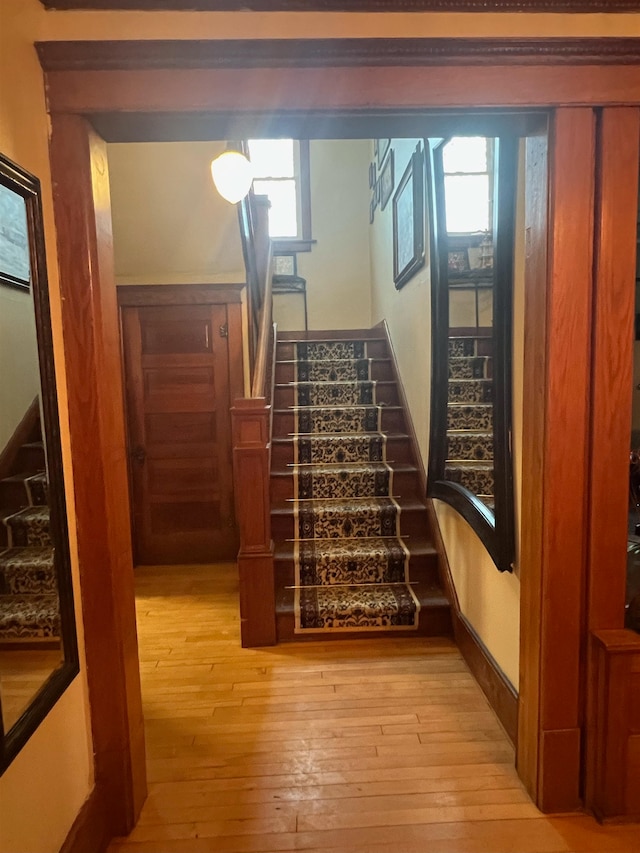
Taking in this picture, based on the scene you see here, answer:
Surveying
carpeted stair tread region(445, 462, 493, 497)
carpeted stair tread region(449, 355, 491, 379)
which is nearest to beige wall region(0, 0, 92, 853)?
carpeted stair tread region(445, 462, 493, 497)

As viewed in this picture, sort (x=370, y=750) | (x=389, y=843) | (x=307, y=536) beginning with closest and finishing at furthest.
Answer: (x=389, y=843), (x=370, y=750), (x=307, y=536)

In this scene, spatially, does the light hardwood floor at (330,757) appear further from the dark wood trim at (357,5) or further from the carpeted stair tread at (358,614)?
the dark wood trim at (357,5)

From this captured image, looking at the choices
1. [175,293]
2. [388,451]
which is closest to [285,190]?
[175,293]

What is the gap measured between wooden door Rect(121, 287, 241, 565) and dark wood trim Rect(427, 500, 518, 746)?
1.70m

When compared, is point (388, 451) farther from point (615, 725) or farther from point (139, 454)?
point (615, 725)

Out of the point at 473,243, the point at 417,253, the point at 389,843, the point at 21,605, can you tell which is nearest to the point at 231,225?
the point at 417,253

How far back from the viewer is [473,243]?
336 centimetres

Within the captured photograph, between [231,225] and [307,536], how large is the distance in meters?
2.29

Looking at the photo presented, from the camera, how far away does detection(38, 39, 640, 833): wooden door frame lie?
1437 millimetres

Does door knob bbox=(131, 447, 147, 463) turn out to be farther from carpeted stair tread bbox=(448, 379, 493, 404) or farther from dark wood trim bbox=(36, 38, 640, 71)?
dark wood trim bbox=(36, 38, 640, 71)

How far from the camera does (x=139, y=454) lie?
399 centimetres

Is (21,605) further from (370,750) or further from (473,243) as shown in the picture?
(473,243)

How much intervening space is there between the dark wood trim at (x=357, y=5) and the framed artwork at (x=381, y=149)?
3.06 metres

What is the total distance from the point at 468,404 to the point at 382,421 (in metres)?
1.09
